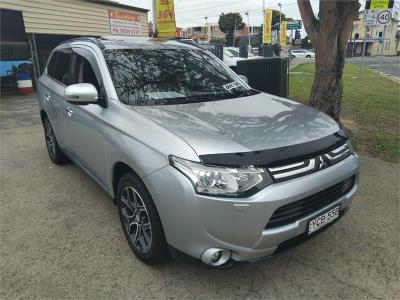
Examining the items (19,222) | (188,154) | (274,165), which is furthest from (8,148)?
(274,165)

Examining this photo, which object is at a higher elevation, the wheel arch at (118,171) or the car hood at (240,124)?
the car hood at (240,124)

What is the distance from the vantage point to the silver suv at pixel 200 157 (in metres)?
2.17

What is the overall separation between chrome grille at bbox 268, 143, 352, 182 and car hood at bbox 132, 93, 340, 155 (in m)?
0.15

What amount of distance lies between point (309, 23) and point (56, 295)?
5.58 meters

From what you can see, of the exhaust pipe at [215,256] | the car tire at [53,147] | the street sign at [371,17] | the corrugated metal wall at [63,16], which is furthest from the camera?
the street sign at [371,17]

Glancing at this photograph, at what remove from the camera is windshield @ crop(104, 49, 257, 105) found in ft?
10.3

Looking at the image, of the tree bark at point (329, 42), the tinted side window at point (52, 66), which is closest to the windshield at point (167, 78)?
the tinted side window at point (52, 66)

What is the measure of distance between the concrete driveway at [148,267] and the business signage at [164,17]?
7.08 metres

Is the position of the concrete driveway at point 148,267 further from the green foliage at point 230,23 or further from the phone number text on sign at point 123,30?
the green foliage at point 230,23

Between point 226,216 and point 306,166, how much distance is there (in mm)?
671

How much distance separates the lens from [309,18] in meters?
5.95

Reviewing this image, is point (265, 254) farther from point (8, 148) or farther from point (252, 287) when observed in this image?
point (8, 148)

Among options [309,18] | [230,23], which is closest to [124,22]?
[309,18]

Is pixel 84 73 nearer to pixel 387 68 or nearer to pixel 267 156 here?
pixel 267 156
